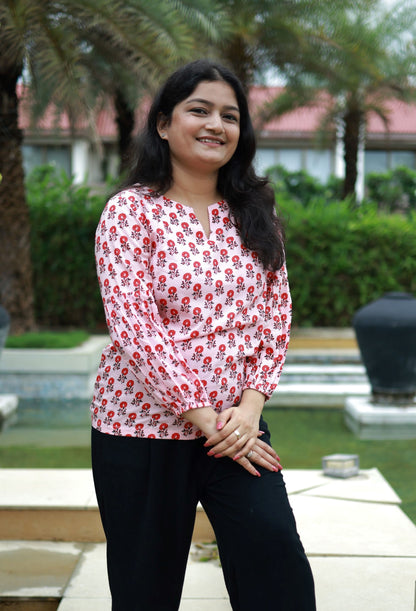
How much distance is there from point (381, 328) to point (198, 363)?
5492 millimetres

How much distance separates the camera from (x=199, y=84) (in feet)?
7.25

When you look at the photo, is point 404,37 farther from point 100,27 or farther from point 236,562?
point 236,562

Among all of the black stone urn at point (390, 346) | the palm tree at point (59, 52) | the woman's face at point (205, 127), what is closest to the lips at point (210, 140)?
the woman's face at point (205, 127)

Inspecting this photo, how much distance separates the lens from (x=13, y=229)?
1016 cm

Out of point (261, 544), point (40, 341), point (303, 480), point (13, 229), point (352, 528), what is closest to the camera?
point (261, 544)

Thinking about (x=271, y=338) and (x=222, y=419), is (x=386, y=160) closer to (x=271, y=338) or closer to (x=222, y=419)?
(x=271, y=338)

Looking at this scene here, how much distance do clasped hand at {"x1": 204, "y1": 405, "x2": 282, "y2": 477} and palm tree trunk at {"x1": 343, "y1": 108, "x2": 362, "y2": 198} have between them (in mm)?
14755

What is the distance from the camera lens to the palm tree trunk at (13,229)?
33.0 ft

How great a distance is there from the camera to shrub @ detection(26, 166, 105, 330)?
12.3m

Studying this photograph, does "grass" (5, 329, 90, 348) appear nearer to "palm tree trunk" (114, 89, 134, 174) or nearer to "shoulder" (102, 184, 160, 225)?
"palm tree trunk" (114, 89, 134, 174)

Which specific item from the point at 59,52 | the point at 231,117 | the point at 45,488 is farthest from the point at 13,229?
the point at 231,117

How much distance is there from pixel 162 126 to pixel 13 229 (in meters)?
8.19

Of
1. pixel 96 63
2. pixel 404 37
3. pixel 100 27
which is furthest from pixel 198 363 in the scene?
pixel 404 37

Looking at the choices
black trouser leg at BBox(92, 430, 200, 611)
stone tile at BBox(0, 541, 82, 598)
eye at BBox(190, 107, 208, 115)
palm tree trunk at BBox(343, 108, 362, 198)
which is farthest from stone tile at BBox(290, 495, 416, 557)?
palm tree trunk at BBox(343, 108, 362, 198)
